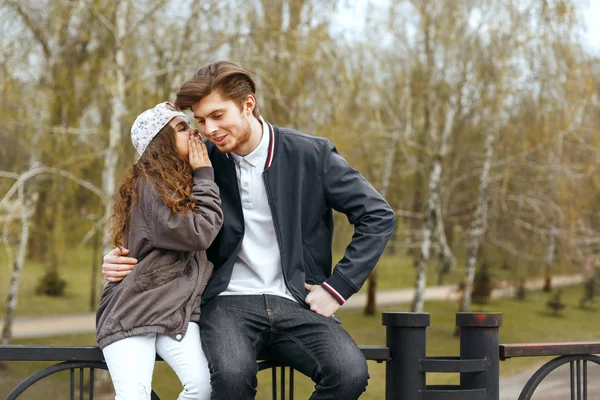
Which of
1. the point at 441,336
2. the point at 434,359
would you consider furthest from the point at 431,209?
the point at 434,359

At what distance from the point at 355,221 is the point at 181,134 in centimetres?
66

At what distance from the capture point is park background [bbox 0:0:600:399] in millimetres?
10773

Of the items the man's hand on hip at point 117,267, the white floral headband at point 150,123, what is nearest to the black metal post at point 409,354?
the man's hand on hip at point 117,267

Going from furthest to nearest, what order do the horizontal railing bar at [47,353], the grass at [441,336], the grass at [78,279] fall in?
the grass at [78,279] → the grass at [441,336] → the horizontal railing bar at [47,353]

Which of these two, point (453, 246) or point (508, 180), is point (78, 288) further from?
point (508, 180)

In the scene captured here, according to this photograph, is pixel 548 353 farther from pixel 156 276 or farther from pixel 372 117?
pixel 372 117

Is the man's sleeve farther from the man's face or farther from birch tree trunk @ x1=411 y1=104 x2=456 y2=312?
birch tree trunk @ x1=411 y1=104 x2=456 y2=312

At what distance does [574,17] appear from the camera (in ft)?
47.9

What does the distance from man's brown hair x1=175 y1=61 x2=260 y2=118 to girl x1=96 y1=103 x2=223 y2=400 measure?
8cm

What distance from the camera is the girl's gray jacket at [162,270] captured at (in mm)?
2436

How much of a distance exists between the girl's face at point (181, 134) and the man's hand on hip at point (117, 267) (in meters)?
0.40

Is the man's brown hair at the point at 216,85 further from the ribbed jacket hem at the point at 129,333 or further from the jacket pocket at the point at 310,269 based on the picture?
the ribbed jacket hem at the point at 129,333

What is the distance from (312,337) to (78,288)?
82.2ft

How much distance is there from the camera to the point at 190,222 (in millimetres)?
2418
